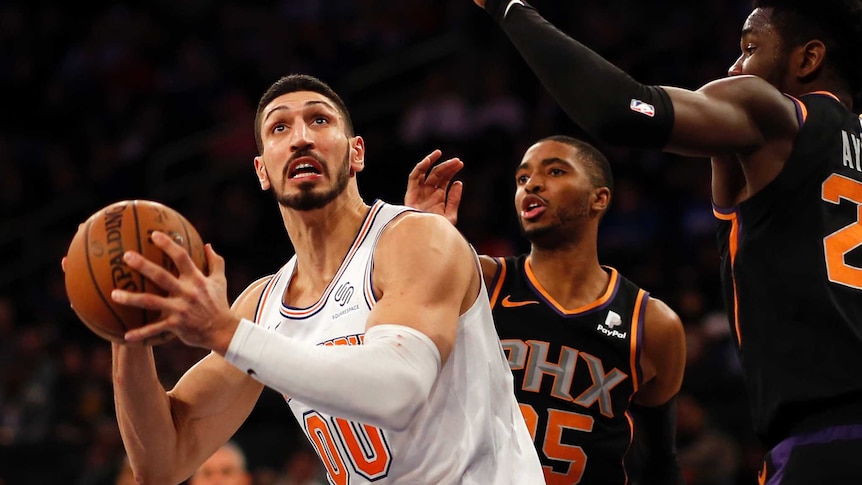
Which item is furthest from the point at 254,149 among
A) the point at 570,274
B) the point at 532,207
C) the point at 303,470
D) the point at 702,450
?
the point at 570,274

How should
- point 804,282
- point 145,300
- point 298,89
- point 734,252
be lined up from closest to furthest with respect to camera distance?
1. point 145,300
2. point 804,282
3. point 734,252
4. point 298,89

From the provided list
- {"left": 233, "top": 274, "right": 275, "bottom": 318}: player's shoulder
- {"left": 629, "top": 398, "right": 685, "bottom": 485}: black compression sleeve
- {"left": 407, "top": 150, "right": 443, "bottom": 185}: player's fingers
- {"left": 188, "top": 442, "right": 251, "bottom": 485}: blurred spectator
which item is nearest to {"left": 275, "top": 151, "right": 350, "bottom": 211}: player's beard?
{"left": 233, "top": 274, "right": 275, "bottom": 318}: player's shoulder

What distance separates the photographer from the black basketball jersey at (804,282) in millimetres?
2934

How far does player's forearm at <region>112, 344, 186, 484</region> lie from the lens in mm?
3592

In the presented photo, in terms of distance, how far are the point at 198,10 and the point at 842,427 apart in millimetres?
12697

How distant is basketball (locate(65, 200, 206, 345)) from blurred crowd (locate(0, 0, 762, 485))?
219 inches

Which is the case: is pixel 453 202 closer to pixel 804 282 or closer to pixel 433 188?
pixel 433 188

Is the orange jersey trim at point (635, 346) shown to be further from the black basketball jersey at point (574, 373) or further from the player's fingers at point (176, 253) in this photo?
the player's fingers at point (176, 253)

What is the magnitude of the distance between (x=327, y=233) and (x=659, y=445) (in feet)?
7.24

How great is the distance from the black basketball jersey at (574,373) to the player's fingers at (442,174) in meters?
0.69

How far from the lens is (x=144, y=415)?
373cm

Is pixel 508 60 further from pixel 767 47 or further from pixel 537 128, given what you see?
pixel 767 47

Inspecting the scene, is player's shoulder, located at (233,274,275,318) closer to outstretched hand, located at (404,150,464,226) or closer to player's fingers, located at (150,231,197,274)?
outstretched hand, located at (404,150,464,226)

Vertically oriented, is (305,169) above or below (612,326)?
above
